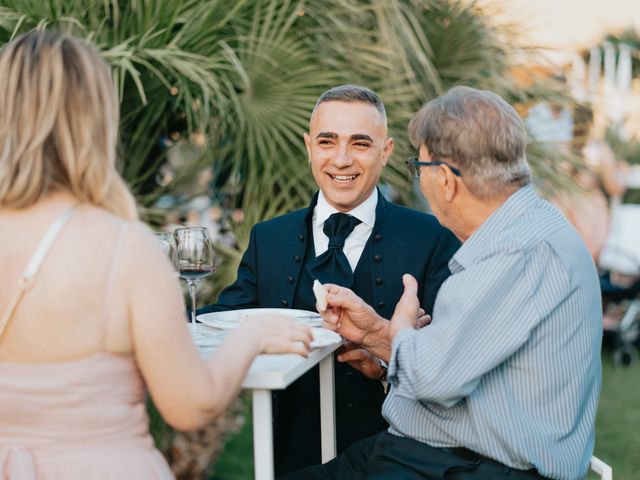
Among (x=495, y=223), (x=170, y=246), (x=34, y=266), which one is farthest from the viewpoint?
(x=170, y=246)

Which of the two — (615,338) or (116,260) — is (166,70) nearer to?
(116,260)

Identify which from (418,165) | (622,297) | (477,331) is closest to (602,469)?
(477,331)

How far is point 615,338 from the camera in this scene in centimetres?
778

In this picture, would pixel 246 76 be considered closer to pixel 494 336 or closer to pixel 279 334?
pixel 279 334

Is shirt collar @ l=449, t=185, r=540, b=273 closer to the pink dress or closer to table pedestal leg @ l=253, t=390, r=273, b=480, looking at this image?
table pedestal leg @ l=253, t=390, r=273, b=480

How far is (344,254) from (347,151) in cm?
35

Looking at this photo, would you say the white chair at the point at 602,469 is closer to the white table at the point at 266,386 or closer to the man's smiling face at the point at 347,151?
the white table at the point at 266,386

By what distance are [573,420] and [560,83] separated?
445cm

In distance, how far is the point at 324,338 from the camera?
6.89 ft

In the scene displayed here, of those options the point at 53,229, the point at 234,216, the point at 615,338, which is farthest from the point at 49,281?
the point at 615,338

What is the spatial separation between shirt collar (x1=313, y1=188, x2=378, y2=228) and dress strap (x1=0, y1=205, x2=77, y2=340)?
1432 millimetres

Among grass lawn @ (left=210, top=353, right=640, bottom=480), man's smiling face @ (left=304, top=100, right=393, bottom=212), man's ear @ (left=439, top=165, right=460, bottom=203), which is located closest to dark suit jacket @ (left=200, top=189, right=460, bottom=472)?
man's smiling face @ (left=304, top=100, right=393, bottom=212)

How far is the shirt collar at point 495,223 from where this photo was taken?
195 cm

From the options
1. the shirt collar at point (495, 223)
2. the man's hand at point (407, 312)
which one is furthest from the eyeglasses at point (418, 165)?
the man's hand at point (407, 312)
